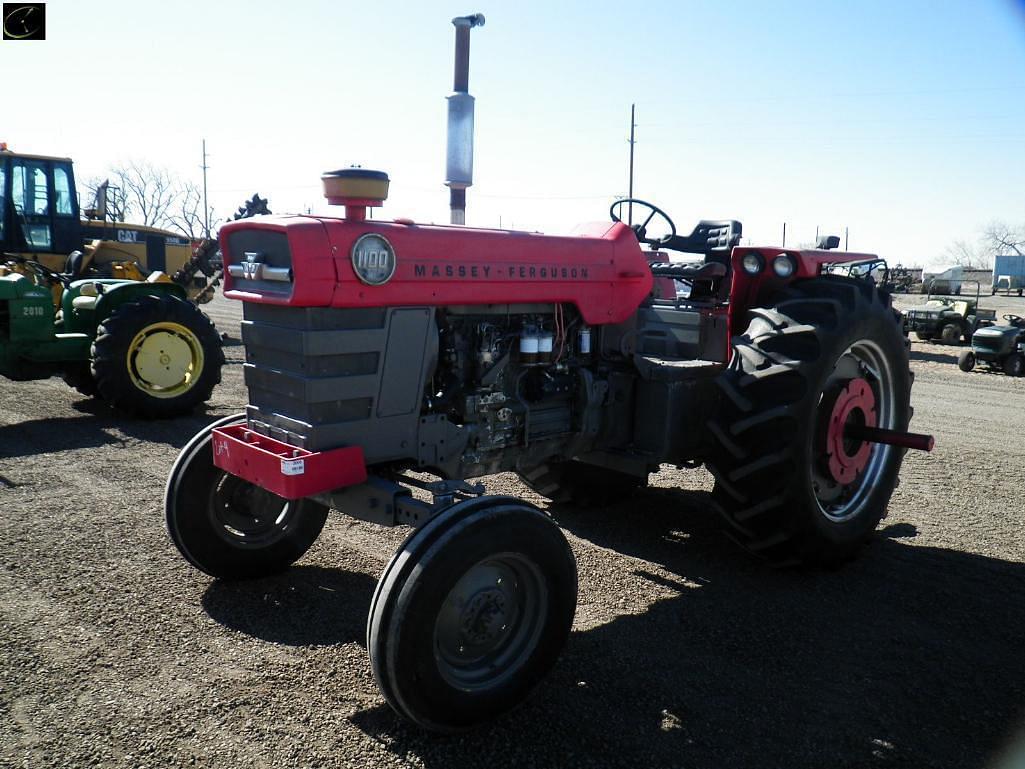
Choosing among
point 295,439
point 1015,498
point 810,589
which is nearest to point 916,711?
point 810,589

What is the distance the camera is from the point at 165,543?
429 cm

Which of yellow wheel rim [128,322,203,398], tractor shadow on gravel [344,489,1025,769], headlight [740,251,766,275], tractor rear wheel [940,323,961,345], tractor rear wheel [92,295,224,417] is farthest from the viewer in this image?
tractor rear wheel [940,323,961,345]

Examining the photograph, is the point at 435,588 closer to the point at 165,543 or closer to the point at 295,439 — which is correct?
the point at 295,439

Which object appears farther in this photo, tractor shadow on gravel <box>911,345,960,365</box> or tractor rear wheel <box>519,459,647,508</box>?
tractor shadow on gravel <box>911,345,960,365</box>

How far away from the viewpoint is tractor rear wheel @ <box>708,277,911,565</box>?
3699 millimetres

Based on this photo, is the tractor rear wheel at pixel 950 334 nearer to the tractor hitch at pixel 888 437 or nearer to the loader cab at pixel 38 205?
the tractor hitch at pixel 888 437

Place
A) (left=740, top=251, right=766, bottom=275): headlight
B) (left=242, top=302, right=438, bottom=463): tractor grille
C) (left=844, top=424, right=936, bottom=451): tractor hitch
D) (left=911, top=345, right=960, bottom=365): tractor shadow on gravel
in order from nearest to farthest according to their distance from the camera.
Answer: (left=242, top=302, right=438, bottom=463): tractor grille, (left=844, top=424, right=936, bottom=451): tractor hitch, (left=740, top=251, right=766, bottom=275): headlight, (left=911, top=345, right=960, bottom=365): tractor shadow on gravel

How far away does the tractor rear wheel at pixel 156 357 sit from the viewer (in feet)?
23.6

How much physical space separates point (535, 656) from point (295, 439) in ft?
3.81

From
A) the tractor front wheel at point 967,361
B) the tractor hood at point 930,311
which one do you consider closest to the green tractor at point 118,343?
the tractor front wheel at point 967,361

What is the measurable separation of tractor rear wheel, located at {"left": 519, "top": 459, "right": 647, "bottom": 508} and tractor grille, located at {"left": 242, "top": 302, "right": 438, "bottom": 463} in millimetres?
1809

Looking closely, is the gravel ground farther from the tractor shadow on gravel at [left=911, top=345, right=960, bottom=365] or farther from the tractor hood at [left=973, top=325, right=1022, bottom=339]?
the tractor shadow on gravel at [left=911, top=345, right=960, bottom=365]

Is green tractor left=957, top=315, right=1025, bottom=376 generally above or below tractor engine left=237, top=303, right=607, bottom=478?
below

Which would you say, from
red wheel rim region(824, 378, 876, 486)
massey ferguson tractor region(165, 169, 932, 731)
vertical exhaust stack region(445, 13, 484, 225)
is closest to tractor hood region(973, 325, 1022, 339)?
vertical exhaust stack region(445, 13, 484, 225)
